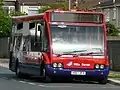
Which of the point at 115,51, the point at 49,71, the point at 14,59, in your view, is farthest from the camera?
the point at 115,51

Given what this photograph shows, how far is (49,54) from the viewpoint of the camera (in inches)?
797

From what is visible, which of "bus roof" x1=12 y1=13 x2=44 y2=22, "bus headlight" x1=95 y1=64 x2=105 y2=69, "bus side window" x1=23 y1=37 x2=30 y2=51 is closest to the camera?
"bus headlight" x1=95 y1=64 x2=105 y2=69

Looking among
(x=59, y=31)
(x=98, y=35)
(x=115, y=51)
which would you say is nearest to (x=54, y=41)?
(x=59, y=31)

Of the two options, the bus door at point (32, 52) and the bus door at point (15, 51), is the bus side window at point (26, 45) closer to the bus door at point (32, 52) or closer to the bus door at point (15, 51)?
the bus door at point (32, 52)

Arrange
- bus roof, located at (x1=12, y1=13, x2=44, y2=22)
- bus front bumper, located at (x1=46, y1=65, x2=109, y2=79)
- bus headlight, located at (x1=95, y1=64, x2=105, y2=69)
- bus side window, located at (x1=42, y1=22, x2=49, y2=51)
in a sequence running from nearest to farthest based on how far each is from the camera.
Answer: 1. bus front bumper, located at (x1=46, y1=65, x2=109, y2=79)
2. bus side window, located at (x1=42, y1=22, x2=49, y2=51)
3. bus headlight, located at (x1=95, y1=64, x2=105, y2=69)
4. bus roof, located at (x1=12, y1=13, x2=44, y2=22)

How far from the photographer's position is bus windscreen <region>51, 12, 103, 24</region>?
20.8 m

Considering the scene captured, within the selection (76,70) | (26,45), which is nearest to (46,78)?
(76,70)

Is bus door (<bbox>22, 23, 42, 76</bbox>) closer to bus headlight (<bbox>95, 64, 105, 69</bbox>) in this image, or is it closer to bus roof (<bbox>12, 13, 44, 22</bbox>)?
bus roof (<bbox>12, 13, 44, 22</bbox>)

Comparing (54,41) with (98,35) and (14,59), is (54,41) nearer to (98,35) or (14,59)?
(98,35)

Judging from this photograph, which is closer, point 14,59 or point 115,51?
point 14,59

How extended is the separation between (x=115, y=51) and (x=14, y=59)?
6589 mm

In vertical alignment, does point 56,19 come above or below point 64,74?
above

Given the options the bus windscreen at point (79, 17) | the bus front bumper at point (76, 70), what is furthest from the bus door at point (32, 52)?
the bus front bumper at point (76, 70)

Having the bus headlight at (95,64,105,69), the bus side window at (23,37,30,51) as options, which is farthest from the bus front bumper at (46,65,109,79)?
the bus side window at (23,37,30,51)
